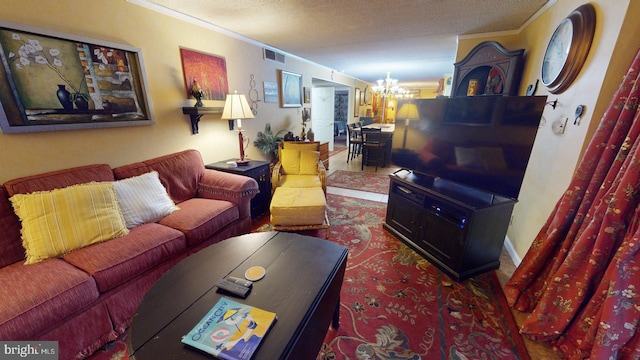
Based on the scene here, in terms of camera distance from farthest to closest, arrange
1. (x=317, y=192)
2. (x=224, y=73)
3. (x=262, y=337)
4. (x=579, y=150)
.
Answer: (x=224, y=73) → (x=317, y=192) → (x=579, y=150) → (x=262, y=337)

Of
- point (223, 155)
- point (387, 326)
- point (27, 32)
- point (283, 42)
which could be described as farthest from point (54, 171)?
point (283, 42)

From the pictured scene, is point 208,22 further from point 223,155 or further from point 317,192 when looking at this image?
point 317,192

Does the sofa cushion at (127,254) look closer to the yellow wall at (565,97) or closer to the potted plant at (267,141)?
the potted plant at (267,141)

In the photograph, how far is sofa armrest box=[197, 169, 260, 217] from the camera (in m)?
2.37

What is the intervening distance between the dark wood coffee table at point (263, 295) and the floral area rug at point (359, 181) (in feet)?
9.03

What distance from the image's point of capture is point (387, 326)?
156cm

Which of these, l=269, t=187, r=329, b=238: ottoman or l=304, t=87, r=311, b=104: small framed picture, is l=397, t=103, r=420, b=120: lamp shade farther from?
l=304, t=87, r=311, b=104: small framed picture

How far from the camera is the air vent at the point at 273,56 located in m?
3.74

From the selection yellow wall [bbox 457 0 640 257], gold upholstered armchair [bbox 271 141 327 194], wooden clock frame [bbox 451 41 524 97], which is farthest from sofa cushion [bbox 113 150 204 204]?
wooden clock frame [bbox 451 41 524 97]

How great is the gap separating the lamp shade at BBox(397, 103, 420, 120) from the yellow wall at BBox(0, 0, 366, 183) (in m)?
2.23

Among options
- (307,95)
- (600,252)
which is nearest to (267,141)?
(307,95)

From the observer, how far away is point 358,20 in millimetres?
2582

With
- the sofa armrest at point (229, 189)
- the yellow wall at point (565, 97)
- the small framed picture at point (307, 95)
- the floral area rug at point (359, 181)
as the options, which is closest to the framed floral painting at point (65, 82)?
the sofa armrest at point (229, 189)

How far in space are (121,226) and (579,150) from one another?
3.15m
